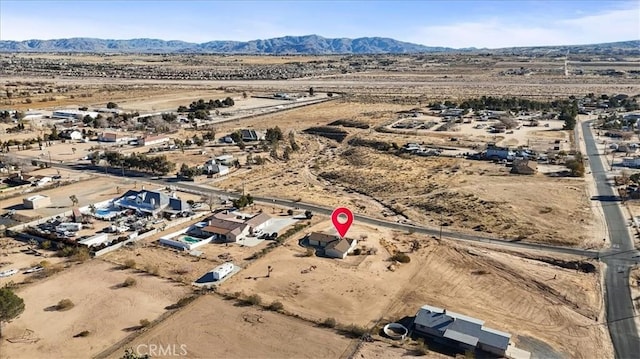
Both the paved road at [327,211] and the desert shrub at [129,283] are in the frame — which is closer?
the desert shrub at [129,283]

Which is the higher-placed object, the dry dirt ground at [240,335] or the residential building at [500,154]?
the residential building at [500,154]

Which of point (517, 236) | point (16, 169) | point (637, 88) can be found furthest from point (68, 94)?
point (637, 88)

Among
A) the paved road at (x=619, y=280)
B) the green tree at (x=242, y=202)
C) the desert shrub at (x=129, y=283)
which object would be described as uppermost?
the green tree at (x=242, y=202)

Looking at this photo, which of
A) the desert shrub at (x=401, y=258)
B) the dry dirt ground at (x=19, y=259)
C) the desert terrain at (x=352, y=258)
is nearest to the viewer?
the desert terrain at (x=352, y=258)

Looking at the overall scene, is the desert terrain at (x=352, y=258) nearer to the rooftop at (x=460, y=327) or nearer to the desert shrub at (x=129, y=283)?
the desert shrub at (x=129, y=283)

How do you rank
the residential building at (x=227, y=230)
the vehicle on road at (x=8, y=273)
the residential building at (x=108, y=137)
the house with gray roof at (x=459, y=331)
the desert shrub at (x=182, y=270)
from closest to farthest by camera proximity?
the house with gray roof at (x=459, y=331), the vehicle on road at (x=8, y=273), the desert shrub at (x=182, y=270), the residential building at (x=227, y=230), the residential building at (x=108, y=137)

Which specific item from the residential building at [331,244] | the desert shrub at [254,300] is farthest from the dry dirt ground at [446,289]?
the residential building at [331,244]

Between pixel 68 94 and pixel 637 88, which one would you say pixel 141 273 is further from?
pixel 637 88

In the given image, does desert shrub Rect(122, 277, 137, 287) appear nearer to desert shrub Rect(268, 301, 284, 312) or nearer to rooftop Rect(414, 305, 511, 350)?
desert shrub Rect(268, 301, 284, 312)
